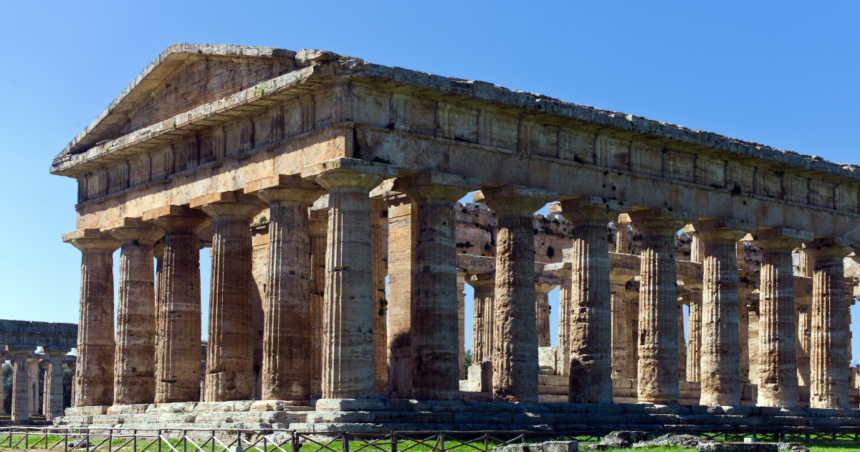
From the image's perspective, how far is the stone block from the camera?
29.9m

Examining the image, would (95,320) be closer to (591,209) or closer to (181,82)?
(181,82)

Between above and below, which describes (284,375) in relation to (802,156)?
below

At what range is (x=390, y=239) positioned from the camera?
36.7 metres

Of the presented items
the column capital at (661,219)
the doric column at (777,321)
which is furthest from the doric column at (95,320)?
the doric column at (777,321)

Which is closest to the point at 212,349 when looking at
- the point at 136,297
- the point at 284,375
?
the point at 284,375

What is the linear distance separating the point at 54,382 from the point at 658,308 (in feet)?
128

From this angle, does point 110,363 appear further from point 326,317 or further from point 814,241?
point 814,241

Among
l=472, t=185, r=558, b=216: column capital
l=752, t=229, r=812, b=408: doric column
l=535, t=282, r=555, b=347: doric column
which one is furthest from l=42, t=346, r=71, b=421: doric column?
l=752, t=229, r=812, b=408: doric column

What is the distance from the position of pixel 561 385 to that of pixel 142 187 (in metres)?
16.3

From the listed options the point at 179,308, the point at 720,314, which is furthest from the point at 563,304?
Result: the point at 179,308

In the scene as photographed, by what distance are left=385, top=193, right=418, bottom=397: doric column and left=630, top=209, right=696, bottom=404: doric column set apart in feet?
25.1

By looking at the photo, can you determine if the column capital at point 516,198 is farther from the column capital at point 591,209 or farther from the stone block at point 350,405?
the stone block at point 350,405

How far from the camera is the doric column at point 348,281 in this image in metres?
30.7

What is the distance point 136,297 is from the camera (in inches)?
1558
